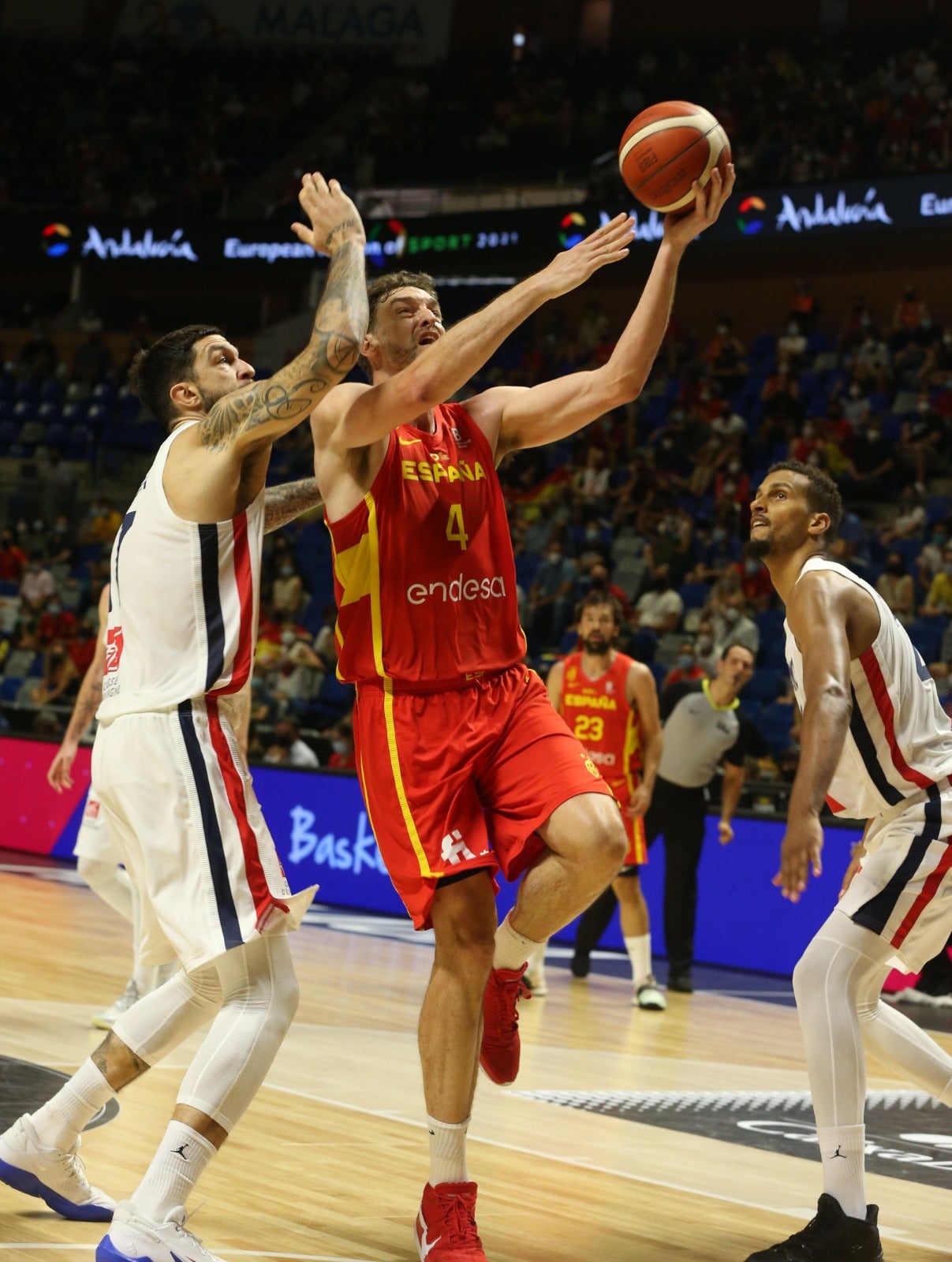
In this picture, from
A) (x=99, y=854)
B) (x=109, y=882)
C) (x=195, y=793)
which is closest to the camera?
(x=195, y=793)

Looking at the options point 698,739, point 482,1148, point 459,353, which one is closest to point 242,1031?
point 459,353

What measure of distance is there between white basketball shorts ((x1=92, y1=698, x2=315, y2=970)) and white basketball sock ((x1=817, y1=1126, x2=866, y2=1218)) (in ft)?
4.83

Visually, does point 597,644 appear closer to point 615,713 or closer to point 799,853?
point 615,713

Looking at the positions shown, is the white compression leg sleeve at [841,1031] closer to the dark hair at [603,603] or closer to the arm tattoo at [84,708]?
the arm tattoo at [84,708]

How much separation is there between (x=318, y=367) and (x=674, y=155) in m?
1.24

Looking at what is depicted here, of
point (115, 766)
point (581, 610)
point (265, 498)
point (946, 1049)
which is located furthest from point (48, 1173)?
point (581, 610)

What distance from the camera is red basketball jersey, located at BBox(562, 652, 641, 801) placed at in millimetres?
9289

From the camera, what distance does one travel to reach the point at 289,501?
14.9 ft

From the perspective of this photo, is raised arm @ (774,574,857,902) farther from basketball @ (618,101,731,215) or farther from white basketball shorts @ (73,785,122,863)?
white basketball shorts @ (73,785,122,863)

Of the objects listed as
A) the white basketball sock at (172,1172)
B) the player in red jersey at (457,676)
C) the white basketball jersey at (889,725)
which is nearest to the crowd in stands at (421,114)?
the white basketball jersey at (889,725)

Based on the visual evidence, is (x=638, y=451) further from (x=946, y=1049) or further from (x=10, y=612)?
(x=946, y=1049)

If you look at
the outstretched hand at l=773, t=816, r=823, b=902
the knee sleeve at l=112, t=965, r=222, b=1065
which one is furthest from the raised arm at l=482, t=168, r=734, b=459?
the knee sleeve at l=112, t=965, r=222, b=1065

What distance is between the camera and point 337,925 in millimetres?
11234

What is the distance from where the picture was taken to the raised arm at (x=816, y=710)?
3.63m
